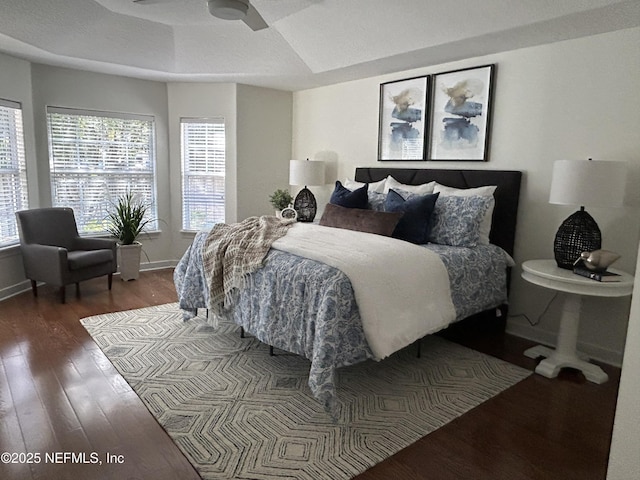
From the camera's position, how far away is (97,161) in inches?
205

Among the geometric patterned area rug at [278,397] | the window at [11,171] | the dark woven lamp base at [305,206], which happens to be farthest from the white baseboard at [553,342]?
the window at [11,171]

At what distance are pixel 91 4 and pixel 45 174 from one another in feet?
6.59


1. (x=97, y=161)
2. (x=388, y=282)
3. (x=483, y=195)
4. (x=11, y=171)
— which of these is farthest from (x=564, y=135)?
(x=11, y=171)

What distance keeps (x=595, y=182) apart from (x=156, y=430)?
2.99m

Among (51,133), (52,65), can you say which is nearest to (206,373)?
(51,133)

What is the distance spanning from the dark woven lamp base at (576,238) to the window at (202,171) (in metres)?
4.08

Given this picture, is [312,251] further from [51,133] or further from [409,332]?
[51,133]

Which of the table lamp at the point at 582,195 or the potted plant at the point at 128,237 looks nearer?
the table lamp at the point at 582,195

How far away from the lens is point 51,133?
4863mm

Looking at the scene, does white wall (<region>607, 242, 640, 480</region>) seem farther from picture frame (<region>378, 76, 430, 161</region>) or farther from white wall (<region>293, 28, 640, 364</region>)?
picture frame (<region>378, 76, 430, 161</region>)

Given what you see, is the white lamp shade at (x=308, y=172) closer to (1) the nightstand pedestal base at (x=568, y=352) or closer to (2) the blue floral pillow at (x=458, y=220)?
(2) the blue floral pillow at (x=458, y=220)

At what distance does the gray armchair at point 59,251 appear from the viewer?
4.15 metres

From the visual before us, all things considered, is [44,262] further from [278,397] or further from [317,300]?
[317,300]

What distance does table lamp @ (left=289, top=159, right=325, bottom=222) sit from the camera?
16.7 ft
